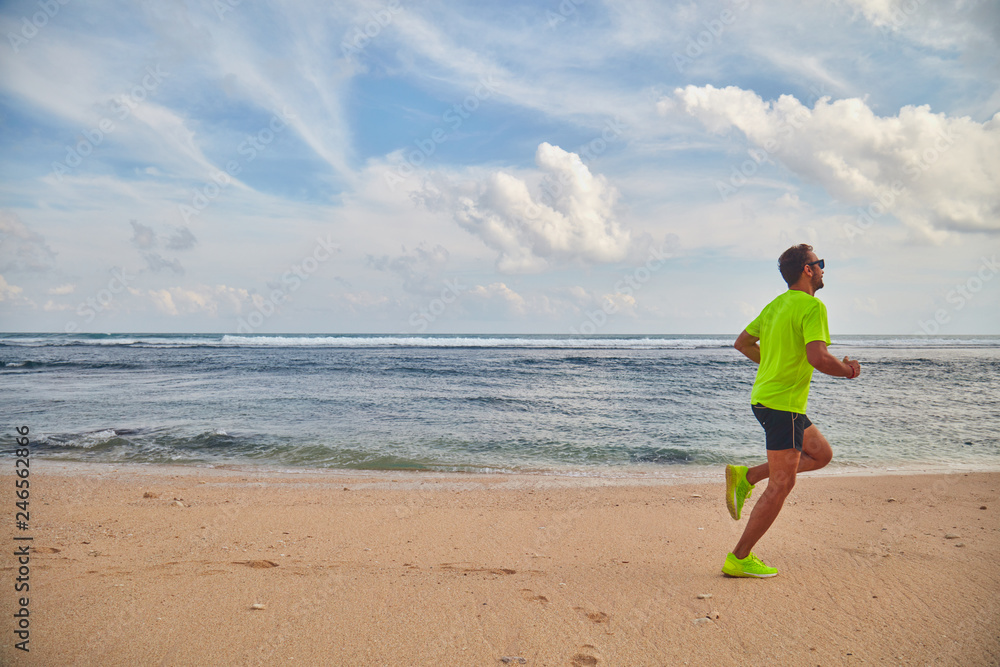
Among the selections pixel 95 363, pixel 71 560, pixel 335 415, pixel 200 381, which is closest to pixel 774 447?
pixel 71 560

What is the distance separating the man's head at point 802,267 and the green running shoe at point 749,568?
185 centimetres

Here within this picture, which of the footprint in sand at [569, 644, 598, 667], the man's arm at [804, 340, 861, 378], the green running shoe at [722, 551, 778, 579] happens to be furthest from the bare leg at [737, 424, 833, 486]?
the footprint in sand at [569, 644, 598, 667]

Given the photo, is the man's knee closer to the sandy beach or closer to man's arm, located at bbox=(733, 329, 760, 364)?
the sandy beach

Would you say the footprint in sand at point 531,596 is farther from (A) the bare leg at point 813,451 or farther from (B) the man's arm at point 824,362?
(B) the man's arm at point 824,362

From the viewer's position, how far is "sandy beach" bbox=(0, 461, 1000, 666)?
2562mm

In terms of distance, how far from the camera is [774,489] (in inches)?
127

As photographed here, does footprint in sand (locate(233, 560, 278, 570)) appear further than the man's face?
Yes

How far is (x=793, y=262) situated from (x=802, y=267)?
0.22 ft

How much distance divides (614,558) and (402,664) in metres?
1.90

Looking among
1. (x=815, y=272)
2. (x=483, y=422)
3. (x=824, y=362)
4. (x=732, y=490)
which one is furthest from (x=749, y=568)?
(x=483, y=422)

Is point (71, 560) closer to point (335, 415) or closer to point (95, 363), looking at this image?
point (335, 415)

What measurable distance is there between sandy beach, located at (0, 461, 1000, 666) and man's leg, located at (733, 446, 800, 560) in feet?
1.14

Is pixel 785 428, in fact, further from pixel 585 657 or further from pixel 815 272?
pixel 585 657

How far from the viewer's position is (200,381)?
18312 mm
